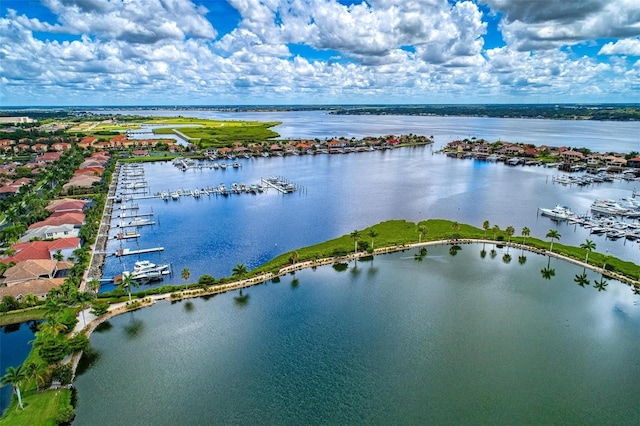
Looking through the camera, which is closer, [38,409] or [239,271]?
[38,409]

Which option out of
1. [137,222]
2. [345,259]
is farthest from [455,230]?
[137,222]

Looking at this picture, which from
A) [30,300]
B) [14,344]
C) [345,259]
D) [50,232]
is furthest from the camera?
[50,232]

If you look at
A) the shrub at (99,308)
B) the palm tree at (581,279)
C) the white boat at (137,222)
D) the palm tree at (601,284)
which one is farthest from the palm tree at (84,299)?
the palm tree at (601,284)

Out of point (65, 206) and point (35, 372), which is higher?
point (65, 206)

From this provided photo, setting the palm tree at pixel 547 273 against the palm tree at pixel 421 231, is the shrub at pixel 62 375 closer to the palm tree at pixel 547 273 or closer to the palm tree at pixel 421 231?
the palm tree at pixel 421 231

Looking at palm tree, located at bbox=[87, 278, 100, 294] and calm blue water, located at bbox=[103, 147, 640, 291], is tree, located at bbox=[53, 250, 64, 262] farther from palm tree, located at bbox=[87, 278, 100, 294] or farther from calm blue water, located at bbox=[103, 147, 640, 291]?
palm tree, located at bbox=[87, 278, 100, 294]

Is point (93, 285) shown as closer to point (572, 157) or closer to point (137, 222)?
point (137, 222)

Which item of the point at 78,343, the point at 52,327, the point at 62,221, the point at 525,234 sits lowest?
the point at 78,343
